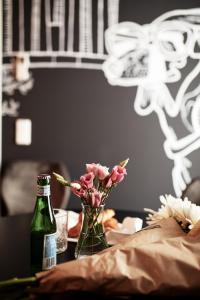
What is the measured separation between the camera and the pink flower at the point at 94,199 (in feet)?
3.89

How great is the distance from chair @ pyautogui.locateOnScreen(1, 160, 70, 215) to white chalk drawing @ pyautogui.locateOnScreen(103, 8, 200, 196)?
74cm

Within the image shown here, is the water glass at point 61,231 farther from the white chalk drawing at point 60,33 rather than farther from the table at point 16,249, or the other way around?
the white chalk drawing at point 60,33

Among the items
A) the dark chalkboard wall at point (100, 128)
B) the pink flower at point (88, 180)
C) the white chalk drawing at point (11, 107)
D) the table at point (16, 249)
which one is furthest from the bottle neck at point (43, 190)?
the white chalk drawing at point (11, 107)

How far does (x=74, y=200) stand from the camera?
9.51 feet

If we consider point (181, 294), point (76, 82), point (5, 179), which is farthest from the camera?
point (76, 82)

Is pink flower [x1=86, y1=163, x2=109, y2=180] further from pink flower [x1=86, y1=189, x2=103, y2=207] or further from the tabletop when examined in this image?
the tabletop

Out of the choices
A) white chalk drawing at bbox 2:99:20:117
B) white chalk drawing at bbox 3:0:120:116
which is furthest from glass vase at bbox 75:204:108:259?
white chalk drawing at bbox 2:99:20:117

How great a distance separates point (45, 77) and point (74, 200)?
36.4 inches

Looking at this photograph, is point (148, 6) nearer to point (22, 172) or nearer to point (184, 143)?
point (184, 143)

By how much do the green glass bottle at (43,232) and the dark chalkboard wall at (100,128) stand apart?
161 centimetres

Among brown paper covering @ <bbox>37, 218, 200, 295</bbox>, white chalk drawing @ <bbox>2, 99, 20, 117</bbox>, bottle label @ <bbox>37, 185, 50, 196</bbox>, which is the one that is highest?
white chalk drawing @ <bbox>2, 99, 20, 117</bbox>

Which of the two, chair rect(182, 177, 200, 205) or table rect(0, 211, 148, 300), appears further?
chair rect(182, 177, 200, 205)

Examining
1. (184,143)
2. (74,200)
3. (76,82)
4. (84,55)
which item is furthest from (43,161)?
(184,143)

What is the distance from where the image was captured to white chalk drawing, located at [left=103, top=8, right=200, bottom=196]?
2693mm
